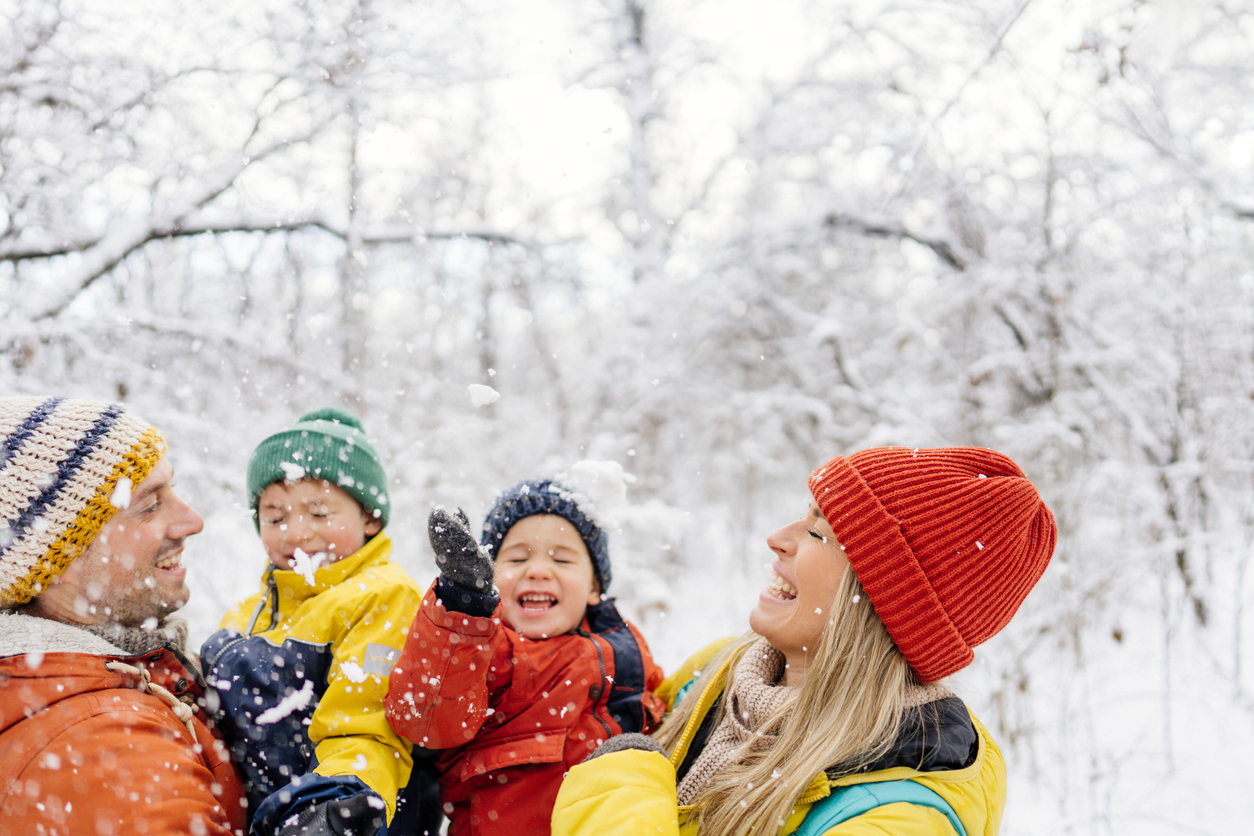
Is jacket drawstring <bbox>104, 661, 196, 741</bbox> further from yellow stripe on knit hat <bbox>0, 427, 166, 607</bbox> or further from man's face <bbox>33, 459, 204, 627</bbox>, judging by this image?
yellow stripe on knit hat <bbox>0, 427, 166, 607</bbox>

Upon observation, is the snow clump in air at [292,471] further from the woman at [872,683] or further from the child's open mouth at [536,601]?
the woman at [872,683]

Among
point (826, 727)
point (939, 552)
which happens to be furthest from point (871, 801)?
point (939, 552)

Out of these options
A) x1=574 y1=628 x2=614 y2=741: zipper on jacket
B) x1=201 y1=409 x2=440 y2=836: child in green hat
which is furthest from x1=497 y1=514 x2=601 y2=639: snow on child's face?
x1=201 y1=409 x2=440 y2=836: child in green hat

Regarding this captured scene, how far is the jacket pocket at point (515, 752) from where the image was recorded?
192cm

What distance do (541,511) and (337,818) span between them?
99cm

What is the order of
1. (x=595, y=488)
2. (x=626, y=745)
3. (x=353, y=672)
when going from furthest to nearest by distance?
(x=595, y=488)
(x=353, y=672)
(x=626, y=745)

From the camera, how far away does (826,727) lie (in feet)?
5.08

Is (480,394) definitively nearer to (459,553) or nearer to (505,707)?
(459,553)

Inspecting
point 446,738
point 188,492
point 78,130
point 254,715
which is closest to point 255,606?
point 254,715

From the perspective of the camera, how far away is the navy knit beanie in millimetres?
2283

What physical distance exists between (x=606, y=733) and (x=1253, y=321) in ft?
18.4

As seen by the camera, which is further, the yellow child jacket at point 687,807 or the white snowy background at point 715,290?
the white snowy background at point 715,290

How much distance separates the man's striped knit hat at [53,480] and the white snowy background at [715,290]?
98 centimetres

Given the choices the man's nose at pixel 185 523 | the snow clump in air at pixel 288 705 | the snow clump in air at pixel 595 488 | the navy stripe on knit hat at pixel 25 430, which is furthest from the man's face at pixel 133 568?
the snow clump in air at pixel 595 488
